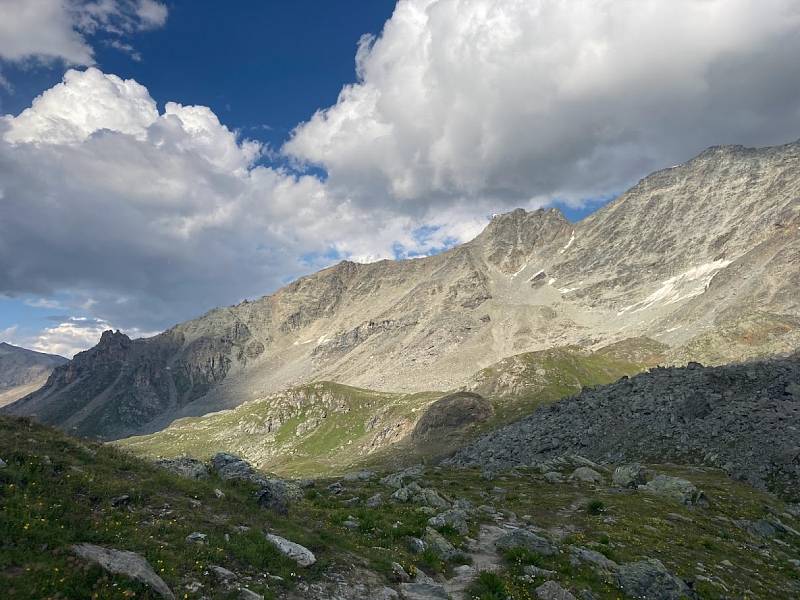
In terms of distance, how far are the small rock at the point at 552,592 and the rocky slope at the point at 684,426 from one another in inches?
1839

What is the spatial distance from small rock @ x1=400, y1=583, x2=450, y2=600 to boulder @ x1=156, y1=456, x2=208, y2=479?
39.9 ft

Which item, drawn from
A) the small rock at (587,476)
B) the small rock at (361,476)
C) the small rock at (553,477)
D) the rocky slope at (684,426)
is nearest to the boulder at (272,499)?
the small rock at (361,476)

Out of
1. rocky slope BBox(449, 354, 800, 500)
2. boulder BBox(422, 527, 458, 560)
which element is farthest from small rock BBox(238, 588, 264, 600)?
rocky slope BBox(449, 354, 800, 500)

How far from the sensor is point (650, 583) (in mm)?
20547

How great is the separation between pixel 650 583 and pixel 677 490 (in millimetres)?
26757

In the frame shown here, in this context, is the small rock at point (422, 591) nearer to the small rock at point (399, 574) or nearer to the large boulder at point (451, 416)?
the small rock at point (399, 574)

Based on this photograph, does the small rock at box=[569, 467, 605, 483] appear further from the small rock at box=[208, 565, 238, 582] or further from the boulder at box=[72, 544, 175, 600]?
the boulder at box=[72, 544, 175, 600]

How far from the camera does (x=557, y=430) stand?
8206 centimetres

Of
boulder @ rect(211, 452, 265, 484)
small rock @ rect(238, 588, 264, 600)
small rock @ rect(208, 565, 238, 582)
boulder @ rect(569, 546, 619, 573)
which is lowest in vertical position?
boulder @ rect(569, 546, 619, 573)

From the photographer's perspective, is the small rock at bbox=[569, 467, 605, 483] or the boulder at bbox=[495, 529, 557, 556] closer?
the boulder at bbox=[495, 529, 557, 556]

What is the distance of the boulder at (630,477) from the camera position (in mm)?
46312

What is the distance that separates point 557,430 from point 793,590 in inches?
2282

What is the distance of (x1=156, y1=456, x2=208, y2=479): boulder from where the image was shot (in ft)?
78.3

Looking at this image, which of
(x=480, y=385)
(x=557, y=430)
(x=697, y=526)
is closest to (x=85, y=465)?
(x=697, y=526)
